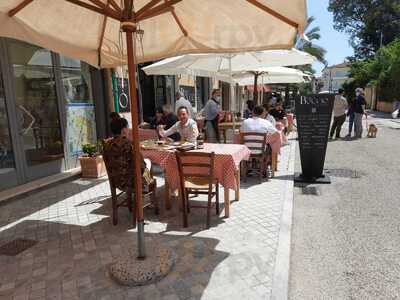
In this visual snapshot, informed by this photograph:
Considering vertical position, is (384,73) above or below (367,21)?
below

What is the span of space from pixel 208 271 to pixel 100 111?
5.55 metres

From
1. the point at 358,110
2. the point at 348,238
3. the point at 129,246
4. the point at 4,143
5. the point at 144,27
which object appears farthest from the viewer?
the point at 358,110

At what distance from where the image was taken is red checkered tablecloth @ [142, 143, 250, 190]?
403 centimetres

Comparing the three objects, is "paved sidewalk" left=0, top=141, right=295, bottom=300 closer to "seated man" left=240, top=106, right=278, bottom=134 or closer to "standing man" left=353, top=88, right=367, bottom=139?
"seated man" left=240, top=106, right=278, bottom=134

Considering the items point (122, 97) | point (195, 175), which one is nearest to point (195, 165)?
point (195, 175)

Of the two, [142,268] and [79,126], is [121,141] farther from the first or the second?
[79,126]

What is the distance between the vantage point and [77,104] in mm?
6844

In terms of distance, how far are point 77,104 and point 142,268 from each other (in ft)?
16.4

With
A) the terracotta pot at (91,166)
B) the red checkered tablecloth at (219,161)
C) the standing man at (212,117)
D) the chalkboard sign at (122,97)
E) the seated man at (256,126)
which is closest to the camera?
the red checkered tablecloth at (219,161)

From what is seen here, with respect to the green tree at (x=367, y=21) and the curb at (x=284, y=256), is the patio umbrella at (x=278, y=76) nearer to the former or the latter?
the curb at (x=284, y=256)

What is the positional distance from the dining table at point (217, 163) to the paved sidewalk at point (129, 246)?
0.41 meters

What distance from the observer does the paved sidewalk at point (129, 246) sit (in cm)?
273

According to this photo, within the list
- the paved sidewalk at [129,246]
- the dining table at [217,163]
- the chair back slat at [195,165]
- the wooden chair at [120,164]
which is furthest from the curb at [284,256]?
the wooden chair at [120,164]

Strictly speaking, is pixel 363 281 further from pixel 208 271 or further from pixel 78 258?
pixel 78 258
